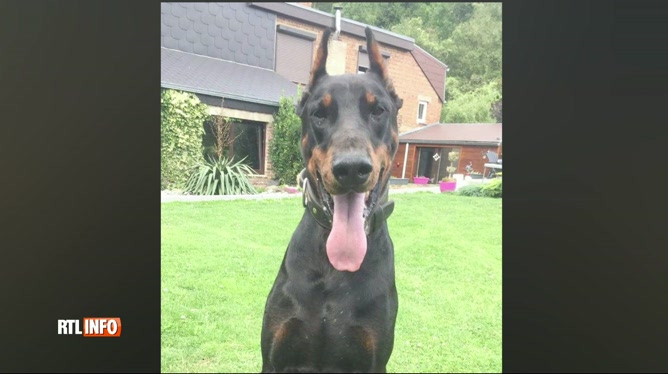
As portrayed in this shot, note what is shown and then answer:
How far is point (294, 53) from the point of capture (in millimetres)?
2783

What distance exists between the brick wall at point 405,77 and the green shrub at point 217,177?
734 mm

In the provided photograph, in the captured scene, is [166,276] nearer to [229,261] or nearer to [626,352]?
[229,261]

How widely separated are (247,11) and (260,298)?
1466mm

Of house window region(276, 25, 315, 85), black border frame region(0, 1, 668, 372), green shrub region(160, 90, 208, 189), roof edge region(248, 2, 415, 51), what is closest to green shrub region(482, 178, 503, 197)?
black border frame region(0, 1, 668, 372)

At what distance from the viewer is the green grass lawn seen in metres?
2.77

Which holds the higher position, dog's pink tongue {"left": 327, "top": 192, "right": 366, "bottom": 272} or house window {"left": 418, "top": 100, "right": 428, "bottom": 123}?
house window {"left": 418, "top": 100, "right": 428, "bottom": 123}

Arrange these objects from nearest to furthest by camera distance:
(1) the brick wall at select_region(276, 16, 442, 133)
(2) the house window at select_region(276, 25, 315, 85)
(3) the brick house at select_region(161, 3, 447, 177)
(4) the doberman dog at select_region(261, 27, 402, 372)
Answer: (4) the doberman dog at select_region(261, 27, 402, 372), (1) the brick wall at select_region(276, 16, 442, 133), (2) the house window at select_region(276, 25, 315, 85), (3) the brick house at select_region(161, 3, 447, 177)

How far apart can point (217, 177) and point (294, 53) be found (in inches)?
28.9

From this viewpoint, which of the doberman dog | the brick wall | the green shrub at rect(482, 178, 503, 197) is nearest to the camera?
the doberman dog

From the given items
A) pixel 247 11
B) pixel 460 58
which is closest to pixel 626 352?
pixel 460 58

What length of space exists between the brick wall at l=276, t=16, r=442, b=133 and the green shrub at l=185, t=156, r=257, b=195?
734 millimetres

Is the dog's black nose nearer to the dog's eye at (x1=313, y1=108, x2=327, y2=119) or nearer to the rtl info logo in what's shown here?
the dog's eye at (x1=313, y1=108, x2=327, y2=119)

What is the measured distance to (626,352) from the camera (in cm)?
295

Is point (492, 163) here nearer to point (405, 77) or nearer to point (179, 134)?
point (405, 77)
